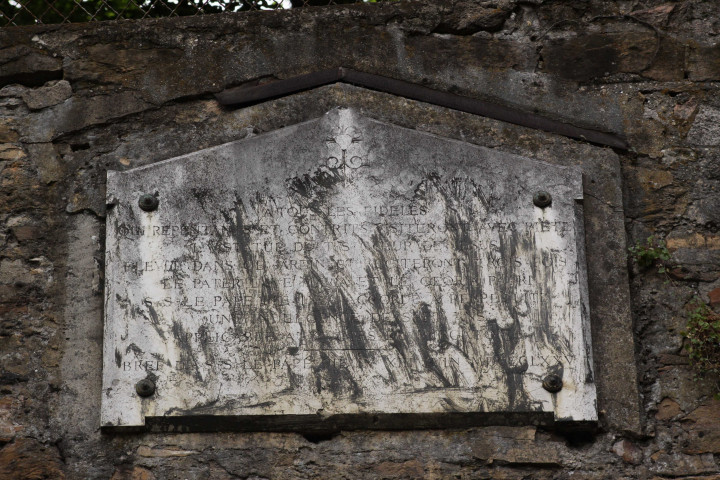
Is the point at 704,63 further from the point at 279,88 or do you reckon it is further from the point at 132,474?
the point at 132,474

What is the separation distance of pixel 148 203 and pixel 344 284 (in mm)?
791

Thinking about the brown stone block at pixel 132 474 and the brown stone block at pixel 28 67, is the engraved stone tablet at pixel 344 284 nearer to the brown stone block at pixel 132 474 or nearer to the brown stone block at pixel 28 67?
the brown stone block at pixel 132 474

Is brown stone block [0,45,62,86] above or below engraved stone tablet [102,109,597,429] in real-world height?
above

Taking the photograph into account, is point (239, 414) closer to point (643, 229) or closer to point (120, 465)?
point (120, 465)

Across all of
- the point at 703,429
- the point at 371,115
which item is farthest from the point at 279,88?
the point at 703,429

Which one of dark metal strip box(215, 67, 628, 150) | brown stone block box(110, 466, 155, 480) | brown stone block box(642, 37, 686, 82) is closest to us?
brown stone block box(110, 466, 155, 480)

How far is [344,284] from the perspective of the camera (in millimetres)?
3754

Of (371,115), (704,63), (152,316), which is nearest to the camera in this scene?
(152,316)

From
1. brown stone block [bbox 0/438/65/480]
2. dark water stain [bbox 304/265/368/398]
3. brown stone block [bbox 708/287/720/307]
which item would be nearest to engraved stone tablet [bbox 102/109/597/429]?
dark water stain [bbox 304/265/368/398]

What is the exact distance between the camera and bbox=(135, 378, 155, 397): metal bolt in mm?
3631

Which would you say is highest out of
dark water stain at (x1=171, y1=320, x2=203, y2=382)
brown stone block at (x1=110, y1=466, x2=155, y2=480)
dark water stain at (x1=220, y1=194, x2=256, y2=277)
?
dark water stain at (x1=220, y1=194, x2=256, y2=277)

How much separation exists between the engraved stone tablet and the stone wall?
0.37 ft

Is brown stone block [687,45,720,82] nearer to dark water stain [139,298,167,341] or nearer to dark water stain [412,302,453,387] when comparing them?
dark water stain [412,302,453,387]

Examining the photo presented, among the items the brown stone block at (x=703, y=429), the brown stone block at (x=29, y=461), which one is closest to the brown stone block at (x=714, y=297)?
the brown stone block at (x=703, y=429)
